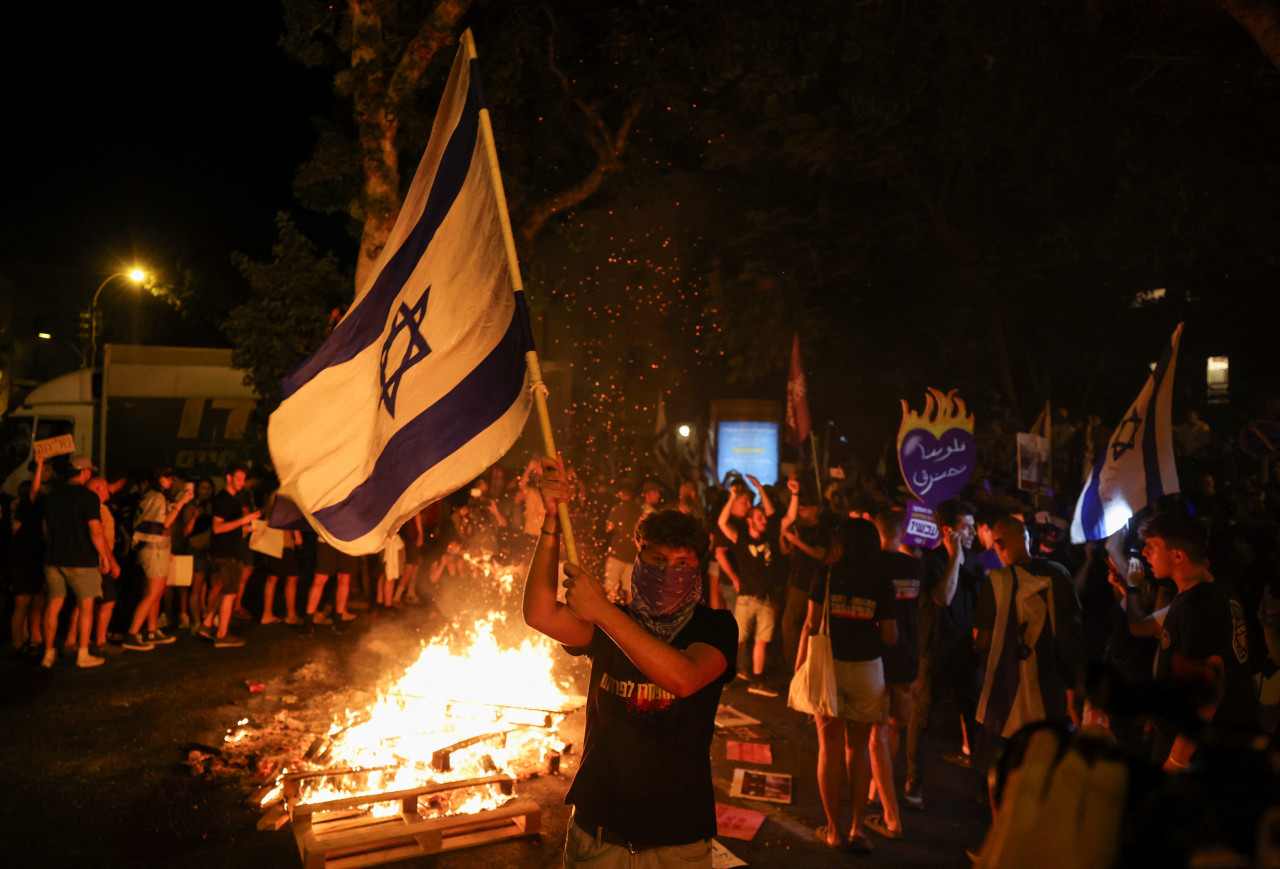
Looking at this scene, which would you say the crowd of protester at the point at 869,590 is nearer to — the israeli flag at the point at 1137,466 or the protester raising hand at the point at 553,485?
the israeli flag at the point at 1137,466

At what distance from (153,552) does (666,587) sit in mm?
9228

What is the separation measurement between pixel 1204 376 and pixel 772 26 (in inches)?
1030

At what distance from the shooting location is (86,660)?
9016 millimetres

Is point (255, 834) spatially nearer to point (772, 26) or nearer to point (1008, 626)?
point (1008, 626)

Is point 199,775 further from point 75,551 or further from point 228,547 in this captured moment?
point 228,547

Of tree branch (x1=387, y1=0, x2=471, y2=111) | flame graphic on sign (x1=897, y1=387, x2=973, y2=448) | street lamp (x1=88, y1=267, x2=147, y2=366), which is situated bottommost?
flame graphic on sign (x1=897, y1=387, x2=973, y2=448)

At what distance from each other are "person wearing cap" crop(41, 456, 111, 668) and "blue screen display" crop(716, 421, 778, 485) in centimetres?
1654

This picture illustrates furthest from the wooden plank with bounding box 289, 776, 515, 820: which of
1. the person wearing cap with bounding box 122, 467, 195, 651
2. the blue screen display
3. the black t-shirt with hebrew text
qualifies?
the blue screen display

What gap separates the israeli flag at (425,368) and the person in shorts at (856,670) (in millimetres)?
3189

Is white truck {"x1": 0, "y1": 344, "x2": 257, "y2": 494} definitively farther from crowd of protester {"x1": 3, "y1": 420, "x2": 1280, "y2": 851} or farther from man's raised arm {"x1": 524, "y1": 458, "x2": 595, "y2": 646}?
man's raised arm {"x1": 524, "y1": 458, "x2": 595, "y2": 646}

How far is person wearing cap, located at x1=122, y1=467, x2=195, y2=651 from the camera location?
32.5 feet

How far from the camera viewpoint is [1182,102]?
13.4 m

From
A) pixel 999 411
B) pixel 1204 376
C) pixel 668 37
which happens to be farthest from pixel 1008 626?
pixel 1204 376

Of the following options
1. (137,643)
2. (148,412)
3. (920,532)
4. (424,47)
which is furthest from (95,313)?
(920,532)
